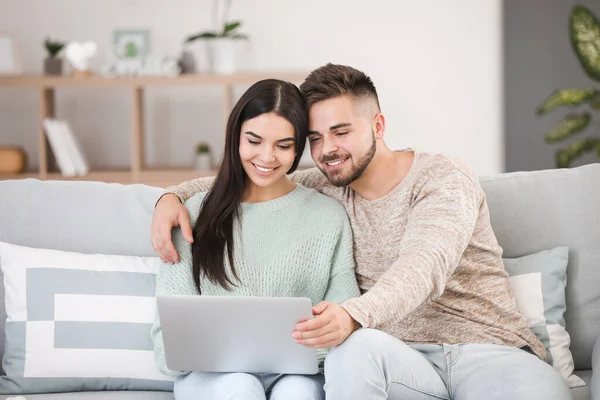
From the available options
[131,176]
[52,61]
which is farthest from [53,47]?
[131,176]

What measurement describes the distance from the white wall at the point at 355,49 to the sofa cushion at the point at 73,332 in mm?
2183

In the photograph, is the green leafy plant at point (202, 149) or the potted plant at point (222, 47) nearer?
the potted plant at point (222, 47)

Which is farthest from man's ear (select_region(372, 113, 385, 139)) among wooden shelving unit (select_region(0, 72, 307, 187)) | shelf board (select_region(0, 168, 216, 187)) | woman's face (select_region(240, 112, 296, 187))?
shelf board (select_region(0, 168, 216, 187))

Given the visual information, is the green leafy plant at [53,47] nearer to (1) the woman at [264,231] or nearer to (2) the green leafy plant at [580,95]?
(1) the woman at [264,231]

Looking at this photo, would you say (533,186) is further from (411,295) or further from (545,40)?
(545,40)

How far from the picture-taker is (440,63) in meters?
4.15

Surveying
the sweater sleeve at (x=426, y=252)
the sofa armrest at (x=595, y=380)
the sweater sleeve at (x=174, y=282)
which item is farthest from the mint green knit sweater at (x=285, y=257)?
the sofa armrest at (x=595, y=380)

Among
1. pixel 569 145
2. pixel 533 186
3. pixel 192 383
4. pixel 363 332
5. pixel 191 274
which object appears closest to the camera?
pixel 363 332

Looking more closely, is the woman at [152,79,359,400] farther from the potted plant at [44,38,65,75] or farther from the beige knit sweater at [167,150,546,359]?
the potted plant at [44,38,65,75]

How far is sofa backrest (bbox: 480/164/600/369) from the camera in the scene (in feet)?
6.95

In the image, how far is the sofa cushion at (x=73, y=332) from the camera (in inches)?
79.3

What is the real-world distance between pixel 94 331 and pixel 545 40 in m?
2.87

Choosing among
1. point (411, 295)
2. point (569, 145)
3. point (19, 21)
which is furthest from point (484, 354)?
point (19, 21)

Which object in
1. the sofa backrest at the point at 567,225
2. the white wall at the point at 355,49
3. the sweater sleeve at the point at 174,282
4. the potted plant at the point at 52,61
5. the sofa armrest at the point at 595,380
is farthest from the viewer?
the white wall at the point at 355,49
